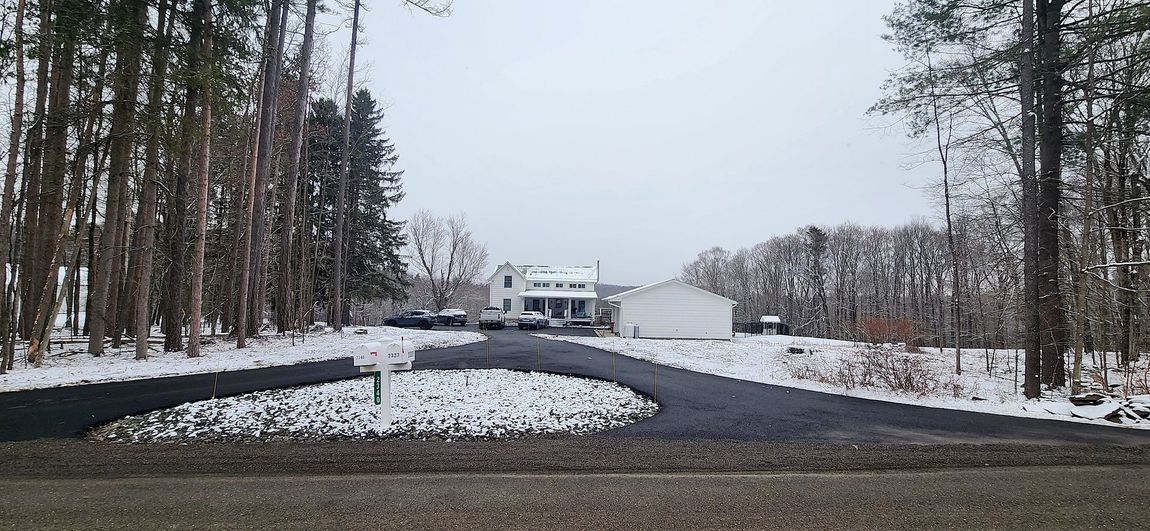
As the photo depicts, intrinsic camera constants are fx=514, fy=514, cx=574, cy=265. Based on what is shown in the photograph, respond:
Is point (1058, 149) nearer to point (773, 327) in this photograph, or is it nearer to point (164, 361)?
point (164, 361)

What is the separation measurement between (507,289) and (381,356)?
38825 millimetres

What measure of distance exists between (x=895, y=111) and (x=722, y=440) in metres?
10.6

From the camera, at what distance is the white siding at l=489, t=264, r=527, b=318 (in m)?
44.1

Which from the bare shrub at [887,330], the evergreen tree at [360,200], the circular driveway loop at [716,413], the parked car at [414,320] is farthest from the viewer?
the parked car at [414,320]

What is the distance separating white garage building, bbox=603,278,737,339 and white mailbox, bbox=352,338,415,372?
22.6 m

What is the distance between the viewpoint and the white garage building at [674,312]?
1120 inches

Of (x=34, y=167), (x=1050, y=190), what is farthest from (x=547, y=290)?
(x=1050, y=190)

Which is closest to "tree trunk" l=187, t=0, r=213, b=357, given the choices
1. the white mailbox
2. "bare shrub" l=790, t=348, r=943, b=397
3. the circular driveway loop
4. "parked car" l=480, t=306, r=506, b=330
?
the circular driveway loop

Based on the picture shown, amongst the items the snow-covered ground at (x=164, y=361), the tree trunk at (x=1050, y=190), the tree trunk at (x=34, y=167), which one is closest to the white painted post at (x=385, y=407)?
the snow-covered ground at (x=164, y=361)

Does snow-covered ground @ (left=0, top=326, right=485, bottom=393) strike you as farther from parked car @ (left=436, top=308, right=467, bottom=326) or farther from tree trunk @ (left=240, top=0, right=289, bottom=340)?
parked car @ (left=436, top=308, right=467, bottom=326)

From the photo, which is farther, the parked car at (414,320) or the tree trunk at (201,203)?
the parked car at (414,320)

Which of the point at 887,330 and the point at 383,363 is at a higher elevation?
the point at 383,363

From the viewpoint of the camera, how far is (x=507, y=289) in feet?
147

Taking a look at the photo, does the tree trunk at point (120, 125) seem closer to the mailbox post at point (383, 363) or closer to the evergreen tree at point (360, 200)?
the mailbox post at point (383, 363)
